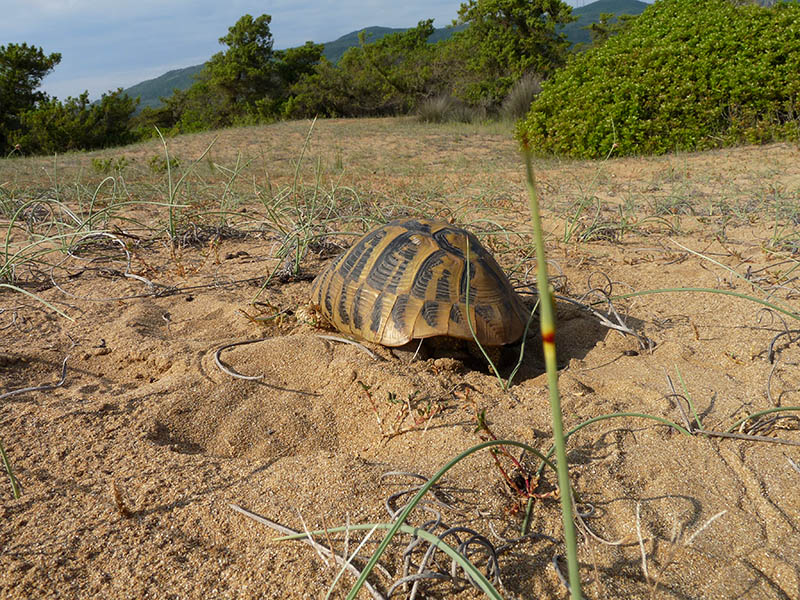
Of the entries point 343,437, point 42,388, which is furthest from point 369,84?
point 343,437

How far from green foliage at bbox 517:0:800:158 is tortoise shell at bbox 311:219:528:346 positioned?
5968mm

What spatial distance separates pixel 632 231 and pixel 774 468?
306cm

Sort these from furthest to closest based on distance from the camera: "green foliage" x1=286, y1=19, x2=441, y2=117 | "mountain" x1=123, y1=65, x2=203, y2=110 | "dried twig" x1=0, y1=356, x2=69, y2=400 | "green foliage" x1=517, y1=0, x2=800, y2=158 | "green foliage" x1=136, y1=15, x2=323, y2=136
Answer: "mountain" x1=123, y1=65, x2=203, y2=110 → "green foliage" x1=136, y1=15, x2=323, y2=136 → "green foliage" x1=286, y1=19, x2=441, y2=117 → "green foliage" x1=517, y1=0, x2=800, y2=158 → "dried twig" x1=0, y1=356, x2=69, y2=400

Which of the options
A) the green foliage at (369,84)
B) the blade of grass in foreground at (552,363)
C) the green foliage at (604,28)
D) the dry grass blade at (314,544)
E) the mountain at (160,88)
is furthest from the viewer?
the mountain at (160,88)

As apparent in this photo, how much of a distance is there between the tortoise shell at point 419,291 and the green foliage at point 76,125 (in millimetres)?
16607

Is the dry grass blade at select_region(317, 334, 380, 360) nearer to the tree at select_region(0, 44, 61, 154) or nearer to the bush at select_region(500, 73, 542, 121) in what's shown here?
the bush at select_region(500, 73, 542, 121)

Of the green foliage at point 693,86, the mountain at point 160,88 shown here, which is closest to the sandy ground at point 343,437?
the green foliage at point 693,86

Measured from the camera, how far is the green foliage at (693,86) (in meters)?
7.64

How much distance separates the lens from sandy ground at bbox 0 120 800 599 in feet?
4.19

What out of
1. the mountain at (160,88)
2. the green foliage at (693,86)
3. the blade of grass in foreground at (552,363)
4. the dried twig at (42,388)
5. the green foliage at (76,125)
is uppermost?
the mountain at (160,88)

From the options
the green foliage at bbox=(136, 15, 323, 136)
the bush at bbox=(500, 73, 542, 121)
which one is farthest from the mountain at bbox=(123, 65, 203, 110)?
the bush at bbox=(500, 73, 542, 121)

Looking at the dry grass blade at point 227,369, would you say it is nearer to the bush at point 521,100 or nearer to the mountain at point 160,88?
the bush at point 521,100

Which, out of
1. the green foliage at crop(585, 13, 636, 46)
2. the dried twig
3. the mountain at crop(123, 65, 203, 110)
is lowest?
the dried twig

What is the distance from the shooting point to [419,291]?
2.57 meters
